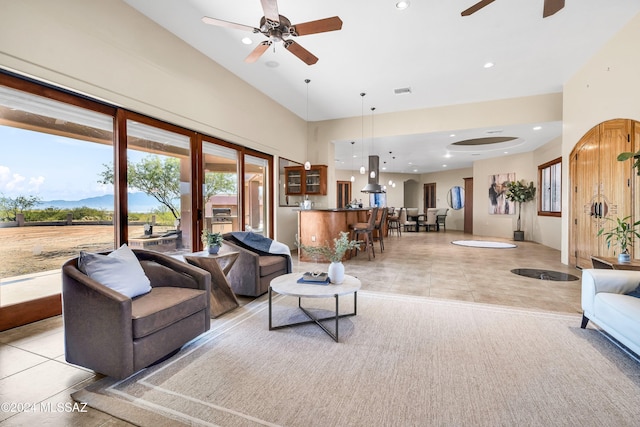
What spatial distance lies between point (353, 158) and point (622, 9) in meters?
8.16

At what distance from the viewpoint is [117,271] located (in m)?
1.99

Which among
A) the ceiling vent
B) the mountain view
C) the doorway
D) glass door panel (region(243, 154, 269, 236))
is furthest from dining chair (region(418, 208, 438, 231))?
the mountain view

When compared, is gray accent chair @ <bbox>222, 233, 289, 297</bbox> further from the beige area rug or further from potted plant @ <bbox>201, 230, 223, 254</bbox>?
the beige area rug

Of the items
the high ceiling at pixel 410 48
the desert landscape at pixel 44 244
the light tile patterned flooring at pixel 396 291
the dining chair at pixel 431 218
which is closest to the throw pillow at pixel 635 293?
the light tile patterned flooring at pixel 396 291

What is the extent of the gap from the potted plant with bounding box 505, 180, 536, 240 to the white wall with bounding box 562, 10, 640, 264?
155 inches

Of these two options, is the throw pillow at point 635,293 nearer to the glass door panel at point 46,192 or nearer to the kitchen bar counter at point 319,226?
the kitchen bar counter at point 319,226

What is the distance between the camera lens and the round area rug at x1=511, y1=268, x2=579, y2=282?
4328mm

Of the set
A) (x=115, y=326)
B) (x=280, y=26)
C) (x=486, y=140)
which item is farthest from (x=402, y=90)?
(x=115, y=326)

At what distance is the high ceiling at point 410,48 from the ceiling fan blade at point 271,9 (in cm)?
67

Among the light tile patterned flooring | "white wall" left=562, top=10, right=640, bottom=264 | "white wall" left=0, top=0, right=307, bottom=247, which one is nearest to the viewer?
the light tile patterned flooring

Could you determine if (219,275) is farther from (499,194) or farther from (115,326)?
(499,194)

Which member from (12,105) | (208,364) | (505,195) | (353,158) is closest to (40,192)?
(12,105)

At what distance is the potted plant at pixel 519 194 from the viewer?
29.3 ft

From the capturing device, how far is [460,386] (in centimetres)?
175
